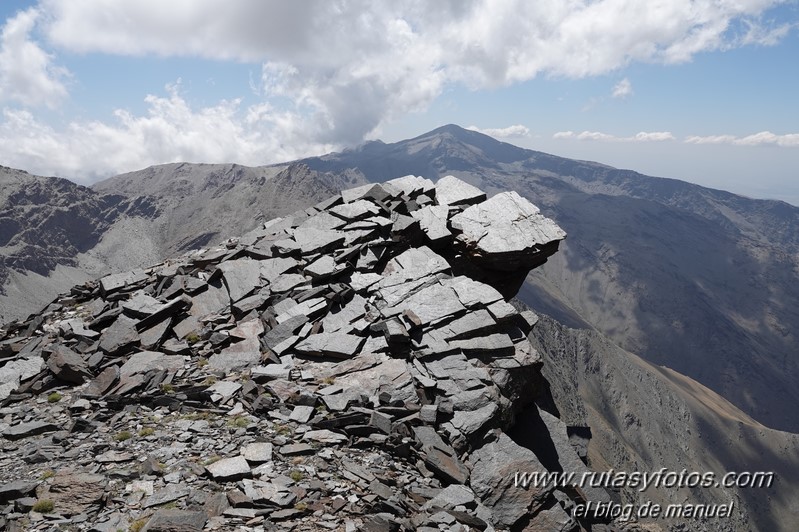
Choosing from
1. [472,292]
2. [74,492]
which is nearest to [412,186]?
[472,292]

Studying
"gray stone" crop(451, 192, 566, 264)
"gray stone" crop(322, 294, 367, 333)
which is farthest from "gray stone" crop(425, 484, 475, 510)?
"gray stone" crop(451, 192, 566, 264)

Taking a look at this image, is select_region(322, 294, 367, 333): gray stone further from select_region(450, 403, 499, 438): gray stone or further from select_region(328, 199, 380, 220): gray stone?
select_region(328, 199, 380, 220): gray stone

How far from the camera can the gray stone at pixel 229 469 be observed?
44.3ft

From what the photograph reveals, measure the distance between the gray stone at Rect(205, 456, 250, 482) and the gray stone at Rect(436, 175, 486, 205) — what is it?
26.3 meters

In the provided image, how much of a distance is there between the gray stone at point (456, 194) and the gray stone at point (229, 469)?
26.3 m

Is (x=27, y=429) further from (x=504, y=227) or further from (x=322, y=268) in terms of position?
(x=504, y=227)

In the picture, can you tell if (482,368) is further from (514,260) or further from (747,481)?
(747,481)

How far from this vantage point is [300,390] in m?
Answer: 19.1

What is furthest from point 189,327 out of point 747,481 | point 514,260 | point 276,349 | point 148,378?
point 747,481

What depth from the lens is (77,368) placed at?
20.8 metres

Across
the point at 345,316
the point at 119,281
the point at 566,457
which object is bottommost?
the point at 566,457

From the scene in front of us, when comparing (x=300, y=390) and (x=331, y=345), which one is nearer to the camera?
(x=300, y=390)

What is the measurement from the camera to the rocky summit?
1310 centimetres

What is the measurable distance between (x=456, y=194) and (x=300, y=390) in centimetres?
2297
